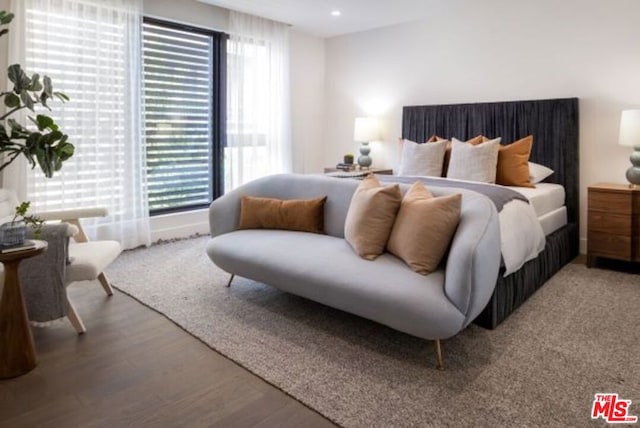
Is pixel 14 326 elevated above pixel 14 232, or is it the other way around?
pixel 14 232

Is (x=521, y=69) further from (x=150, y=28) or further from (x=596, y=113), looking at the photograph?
(x=150, y=28)

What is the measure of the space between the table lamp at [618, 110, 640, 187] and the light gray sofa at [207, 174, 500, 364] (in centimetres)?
202

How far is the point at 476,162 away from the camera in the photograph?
388 cm

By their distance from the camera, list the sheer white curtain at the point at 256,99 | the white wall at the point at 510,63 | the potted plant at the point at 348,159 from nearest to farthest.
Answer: the white wall at the point at 510,63 → the sheer white curtain at the point at 256,99 → the potted plant at the point at 348,159

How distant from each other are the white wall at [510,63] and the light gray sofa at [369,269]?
2.40 m

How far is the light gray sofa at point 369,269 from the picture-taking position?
77.5 inches

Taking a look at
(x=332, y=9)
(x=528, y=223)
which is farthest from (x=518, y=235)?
(x=332, y=9)

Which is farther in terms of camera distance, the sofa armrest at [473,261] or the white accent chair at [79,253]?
the white accent chair at [79,253]

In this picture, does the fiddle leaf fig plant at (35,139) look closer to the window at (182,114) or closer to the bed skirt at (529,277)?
the window at (182,114)

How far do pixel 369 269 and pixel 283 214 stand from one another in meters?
1.02

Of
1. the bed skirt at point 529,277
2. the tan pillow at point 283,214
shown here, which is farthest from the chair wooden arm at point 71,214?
the bed skirt at point 529,277

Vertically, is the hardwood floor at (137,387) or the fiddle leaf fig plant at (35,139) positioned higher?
the fiddle leaf fig plant at (35,139)

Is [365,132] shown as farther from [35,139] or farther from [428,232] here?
[35,139]

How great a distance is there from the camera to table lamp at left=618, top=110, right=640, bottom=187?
341 centimetres
